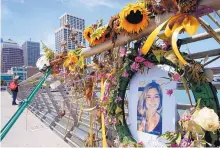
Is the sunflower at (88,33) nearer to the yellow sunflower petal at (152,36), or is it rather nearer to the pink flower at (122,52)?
the pink flower at (122,52)

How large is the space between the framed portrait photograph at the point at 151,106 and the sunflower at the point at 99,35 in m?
0.38

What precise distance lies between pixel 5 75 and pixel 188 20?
48.9m

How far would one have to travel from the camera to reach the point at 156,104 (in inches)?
62.2

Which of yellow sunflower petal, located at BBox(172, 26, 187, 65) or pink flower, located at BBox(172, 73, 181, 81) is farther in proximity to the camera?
pink flower, located at BBox(172, 73, 181, 81)

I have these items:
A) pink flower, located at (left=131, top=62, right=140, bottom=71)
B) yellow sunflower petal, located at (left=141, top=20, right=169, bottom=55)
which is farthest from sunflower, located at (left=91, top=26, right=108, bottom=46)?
yellow sunflower petal, located at (left=141, top=20, right=169, bottom=55)

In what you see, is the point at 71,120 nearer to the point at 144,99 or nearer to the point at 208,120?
the point at 144,99

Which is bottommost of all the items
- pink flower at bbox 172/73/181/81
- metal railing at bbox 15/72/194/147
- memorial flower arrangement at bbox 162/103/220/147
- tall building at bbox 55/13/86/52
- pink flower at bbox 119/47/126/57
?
metal railing at bbox 15/72/194/147

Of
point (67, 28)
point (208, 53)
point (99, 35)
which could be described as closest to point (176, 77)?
point (208, 53)

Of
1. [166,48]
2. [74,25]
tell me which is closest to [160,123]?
[166,48]

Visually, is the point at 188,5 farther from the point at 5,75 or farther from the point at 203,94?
the point at 5,75

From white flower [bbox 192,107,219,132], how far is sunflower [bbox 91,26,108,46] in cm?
97

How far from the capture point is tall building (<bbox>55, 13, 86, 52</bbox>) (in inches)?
103

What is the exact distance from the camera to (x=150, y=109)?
163 cm

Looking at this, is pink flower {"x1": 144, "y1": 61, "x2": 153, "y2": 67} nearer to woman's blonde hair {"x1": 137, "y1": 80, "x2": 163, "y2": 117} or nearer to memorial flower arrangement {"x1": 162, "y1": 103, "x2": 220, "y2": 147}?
woman's blonde hair {"x1": 137, "y1": 80, "x2": 163, "y2": 117}
